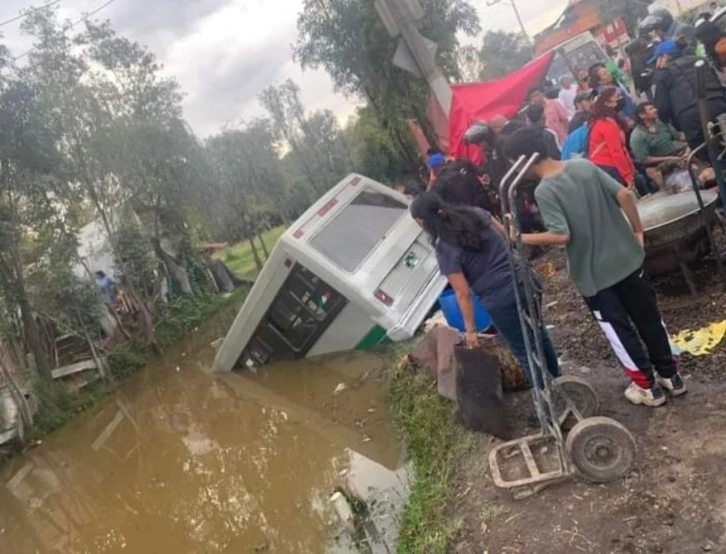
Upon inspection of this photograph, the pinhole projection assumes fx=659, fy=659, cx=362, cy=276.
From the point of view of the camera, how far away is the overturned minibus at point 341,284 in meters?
7.27

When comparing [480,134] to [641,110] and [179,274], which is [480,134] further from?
[179,274]

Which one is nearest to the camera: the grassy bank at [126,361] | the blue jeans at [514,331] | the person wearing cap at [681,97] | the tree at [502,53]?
the blue jeans at [514,331]

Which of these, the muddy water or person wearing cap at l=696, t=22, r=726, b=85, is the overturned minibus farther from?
person wearing cap at l=696, t=22, r=726, b=85

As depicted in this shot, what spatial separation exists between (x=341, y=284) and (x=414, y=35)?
4582 mm

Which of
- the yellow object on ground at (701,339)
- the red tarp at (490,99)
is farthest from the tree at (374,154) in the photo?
the yellow object on ground at (701,339)

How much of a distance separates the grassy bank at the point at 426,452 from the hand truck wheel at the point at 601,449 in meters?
0.83

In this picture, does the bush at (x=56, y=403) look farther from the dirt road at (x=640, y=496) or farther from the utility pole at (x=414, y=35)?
the dirt road at (x=640, y=496)

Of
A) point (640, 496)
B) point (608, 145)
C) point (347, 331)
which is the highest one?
point (608, 145)

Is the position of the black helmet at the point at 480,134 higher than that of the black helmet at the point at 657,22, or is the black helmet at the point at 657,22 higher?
the black helmet at the point at 480,134

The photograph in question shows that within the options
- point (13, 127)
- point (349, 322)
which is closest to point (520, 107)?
point (349, 322)

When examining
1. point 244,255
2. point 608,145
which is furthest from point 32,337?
point 244,255

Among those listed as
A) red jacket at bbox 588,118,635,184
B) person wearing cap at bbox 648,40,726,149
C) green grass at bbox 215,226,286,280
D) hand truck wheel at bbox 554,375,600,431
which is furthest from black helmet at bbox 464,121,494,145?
green grass at bbox 215,226,286,280

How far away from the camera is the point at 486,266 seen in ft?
12.1

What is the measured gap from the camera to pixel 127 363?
14438mm
